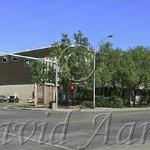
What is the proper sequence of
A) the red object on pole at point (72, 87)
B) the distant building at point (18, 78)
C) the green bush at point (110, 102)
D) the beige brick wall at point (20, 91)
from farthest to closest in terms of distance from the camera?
the distant building at point (18, 78)
the beige brick wall at point (20, 91)
the green bush at point (110, 102)
the red object on pole at point (72, 87)

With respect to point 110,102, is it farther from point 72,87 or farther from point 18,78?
point 18,78

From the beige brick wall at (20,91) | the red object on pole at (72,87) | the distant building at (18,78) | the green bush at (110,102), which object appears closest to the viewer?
the red object on pole at (72,87)

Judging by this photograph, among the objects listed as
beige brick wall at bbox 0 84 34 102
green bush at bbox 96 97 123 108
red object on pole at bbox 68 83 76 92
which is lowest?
green bush at bbox 96 97 123 108

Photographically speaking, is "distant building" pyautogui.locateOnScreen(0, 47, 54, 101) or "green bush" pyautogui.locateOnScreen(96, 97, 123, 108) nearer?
"green bush" pyautogui.locateOnScreen(96, 97, 123, 108)

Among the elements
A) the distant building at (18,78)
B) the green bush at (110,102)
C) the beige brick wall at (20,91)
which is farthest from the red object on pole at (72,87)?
the beige brick wall at (20,91)

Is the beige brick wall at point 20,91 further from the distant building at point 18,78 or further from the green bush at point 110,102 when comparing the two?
the green bush at point 110,102

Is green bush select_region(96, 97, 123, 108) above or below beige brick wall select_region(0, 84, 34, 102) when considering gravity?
below

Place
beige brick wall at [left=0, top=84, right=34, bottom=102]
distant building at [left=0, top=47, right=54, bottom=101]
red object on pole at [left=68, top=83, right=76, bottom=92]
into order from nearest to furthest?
1. red object on pole at [left=68, top=83, right=76, bottom=92]
2. beige brick wall at [left=0, top=84, right=34, bottom=102]
3. distant building at [left=0, top=47, right=54, bottom=101]

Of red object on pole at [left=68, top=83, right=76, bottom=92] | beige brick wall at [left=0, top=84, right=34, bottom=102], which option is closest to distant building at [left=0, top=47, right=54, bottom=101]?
beige brick wall at [left=0, top=84, right=34, bottom=102]

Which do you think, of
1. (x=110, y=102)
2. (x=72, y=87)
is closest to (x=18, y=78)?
(x=110, y=102)

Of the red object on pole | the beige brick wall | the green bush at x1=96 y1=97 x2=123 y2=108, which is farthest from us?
the beige brick wall

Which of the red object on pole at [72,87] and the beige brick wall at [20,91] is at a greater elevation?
the beige brick wall at [20,91]

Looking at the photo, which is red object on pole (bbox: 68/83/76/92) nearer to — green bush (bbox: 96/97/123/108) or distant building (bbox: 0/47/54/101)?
green bush (bbox: 96/97/123/108)

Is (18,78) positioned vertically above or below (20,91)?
above
